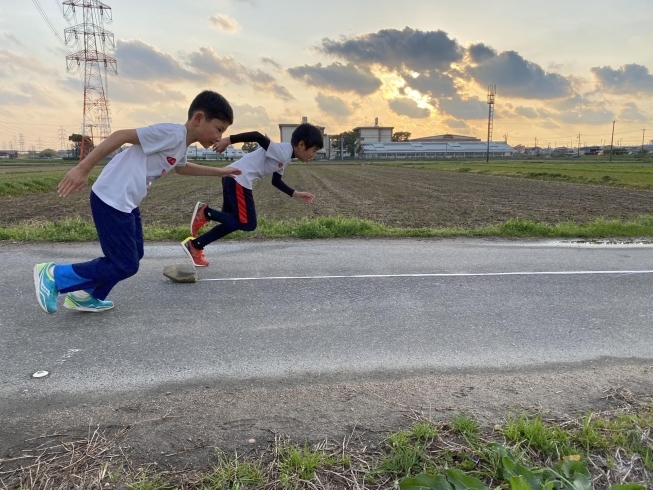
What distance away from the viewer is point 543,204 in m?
18.0

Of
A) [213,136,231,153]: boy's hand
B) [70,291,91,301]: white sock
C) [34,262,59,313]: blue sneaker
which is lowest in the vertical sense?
[70,291,91,301]: white sock

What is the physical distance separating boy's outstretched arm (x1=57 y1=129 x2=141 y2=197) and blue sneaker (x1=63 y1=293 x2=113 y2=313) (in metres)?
1.07

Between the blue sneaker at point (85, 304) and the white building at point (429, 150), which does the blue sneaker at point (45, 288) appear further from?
the white building at point (429, 150)

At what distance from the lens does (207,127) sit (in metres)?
3.76

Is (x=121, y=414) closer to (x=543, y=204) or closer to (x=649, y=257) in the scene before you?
(x=649, y=257)

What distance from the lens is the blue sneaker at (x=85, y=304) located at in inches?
157

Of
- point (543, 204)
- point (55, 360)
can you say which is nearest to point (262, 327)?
point (55, 360)

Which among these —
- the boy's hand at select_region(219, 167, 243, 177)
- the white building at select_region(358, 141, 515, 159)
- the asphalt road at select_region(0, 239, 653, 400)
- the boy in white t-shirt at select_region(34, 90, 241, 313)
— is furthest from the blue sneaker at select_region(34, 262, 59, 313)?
the white building at select_region(358, 141, 515, 159)

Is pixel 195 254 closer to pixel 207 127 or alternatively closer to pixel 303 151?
pixel 303 151

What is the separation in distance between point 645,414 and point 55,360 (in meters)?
3.59

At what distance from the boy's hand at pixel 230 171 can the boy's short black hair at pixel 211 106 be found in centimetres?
113

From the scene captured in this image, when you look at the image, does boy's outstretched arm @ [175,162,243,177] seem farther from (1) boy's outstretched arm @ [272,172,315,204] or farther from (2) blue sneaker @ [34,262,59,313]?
(2) blue sneaker @ [34,262,59,313]

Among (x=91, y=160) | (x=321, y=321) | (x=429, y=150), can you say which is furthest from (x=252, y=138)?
(x=429, y=150)

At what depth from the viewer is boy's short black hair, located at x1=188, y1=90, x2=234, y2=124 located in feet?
12.2
